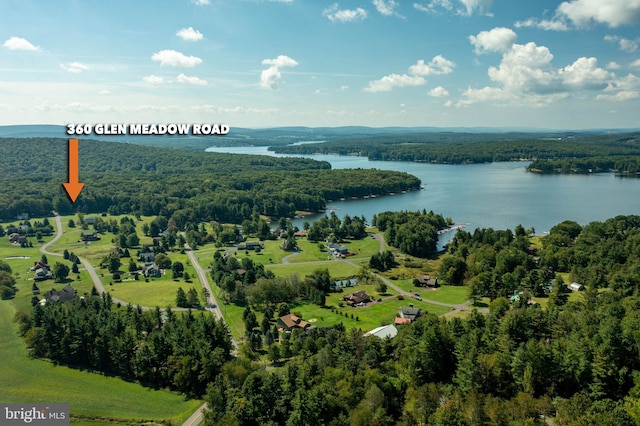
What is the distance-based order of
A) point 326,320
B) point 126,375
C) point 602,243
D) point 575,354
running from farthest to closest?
point 602,243
point 326,320
point 126,375
point 575,354

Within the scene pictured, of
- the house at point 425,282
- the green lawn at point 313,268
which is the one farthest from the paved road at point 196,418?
the house at point 425,282

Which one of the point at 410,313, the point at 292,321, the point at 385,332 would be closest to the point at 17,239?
the point at 292,321

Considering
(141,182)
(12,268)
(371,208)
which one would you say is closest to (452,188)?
(371,208)

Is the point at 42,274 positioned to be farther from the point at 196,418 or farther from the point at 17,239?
the point at 196,418

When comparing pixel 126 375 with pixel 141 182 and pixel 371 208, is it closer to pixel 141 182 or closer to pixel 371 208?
pixel 371 208

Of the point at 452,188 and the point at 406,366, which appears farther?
the point at 452,188

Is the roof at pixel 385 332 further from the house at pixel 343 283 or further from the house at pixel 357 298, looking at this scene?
the house at pixel 343 283
